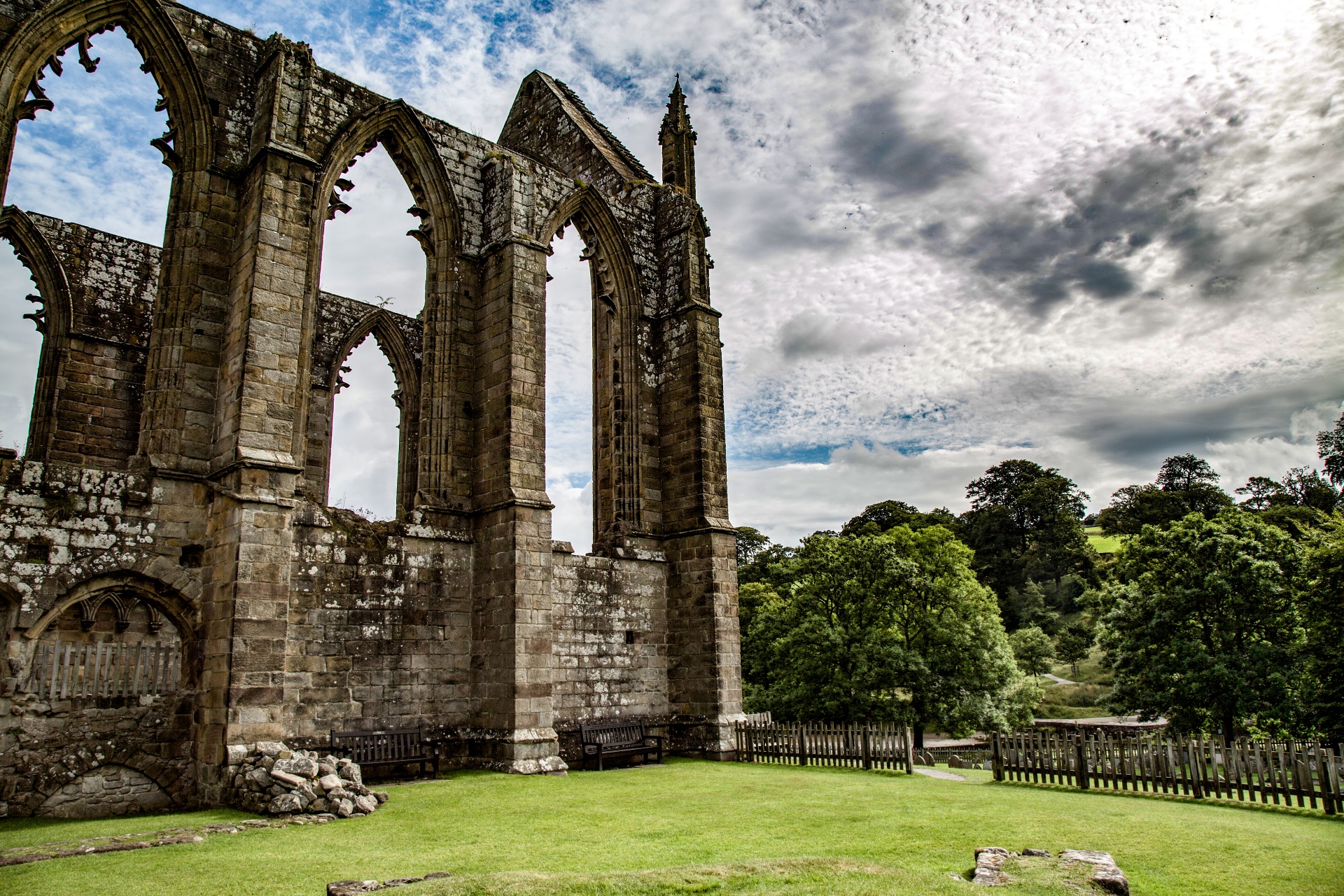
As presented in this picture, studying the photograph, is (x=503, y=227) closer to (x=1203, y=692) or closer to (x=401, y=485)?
(x=401, y=485)

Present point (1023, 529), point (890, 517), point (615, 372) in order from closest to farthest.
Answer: point (615, 372) → point (890, 517) → point (1023, 529)

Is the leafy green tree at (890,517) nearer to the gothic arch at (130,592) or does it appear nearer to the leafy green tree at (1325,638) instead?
the leafy green tree at (1325,638)

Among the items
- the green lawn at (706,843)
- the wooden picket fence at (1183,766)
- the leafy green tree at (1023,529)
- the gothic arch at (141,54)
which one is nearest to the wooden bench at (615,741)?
the green lawn at (706,843)

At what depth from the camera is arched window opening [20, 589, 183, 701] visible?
9742mm

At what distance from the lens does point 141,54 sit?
470 inches

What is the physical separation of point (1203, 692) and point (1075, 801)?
11.5 meters

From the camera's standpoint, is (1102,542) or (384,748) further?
(1102,542)

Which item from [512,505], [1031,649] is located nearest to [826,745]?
[512,505]

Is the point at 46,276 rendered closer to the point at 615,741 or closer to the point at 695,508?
the point at 695,508

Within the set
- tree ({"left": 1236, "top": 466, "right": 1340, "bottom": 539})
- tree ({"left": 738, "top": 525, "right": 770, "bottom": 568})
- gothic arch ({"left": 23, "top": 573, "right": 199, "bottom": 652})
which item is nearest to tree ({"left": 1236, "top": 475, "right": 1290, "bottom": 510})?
tree ({"left": 1236, "top": 466, "right": 1340, "bottom": 539})

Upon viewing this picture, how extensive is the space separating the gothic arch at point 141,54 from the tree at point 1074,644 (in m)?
44.0

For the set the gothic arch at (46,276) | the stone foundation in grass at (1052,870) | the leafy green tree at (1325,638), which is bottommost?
the stone foundation in grass at (1052,870)

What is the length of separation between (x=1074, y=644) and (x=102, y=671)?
4451 centimetres

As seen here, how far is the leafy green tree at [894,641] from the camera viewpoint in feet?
78.2
